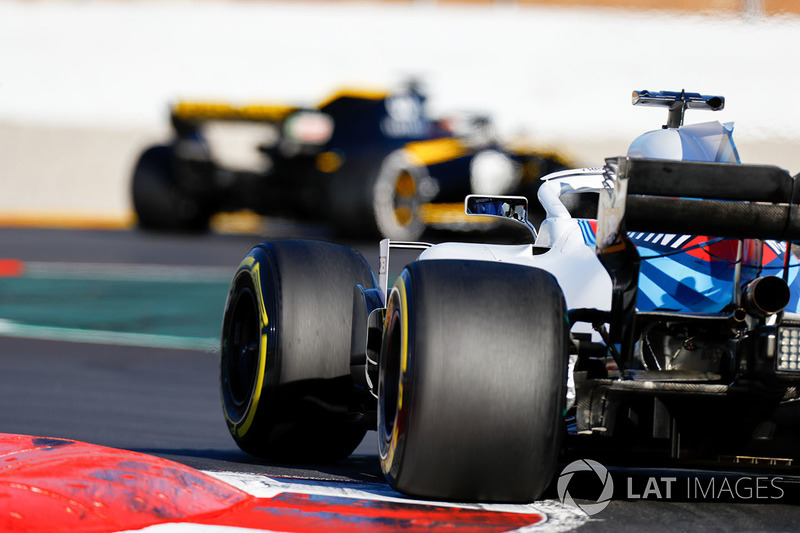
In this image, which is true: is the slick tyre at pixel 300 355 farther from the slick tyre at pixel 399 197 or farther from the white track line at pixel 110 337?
the slick tyre at pixel 399 197

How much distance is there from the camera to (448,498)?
4129mm

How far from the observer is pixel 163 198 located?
19656mm

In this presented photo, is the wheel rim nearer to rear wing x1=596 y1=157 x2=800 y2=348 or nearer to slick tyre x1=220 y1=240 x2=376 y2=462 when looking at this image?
slick tyre x1=220 y1=240 x2=376 y2=462

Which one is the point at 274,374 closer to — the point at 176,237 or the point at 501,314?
the point at 501,314

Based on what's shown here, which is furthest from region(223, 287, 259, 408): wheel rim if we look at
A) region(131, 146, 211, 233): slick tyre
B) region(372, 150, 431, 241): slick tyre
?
region(131, 146, 211, 233): slick tyre

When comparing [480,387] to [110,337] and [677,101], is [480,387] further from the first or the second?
[110,337]

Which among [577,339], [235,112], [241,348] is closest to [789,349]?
[577,339]

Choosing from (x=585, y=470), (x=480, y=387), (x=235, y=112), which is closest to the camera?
(x=480, y=387)

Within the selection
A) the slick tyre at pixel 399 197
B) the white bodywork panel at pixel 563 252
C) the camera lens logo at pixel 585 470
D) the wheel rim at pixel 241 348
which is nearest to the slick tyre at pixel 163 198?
the slick tyre at pixel 399 197

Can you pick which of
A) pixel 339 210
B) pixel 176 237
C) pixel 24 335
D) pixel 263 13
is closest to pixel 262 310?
pixel 24 335

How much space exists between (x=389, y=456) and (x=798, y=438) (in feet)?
4.27

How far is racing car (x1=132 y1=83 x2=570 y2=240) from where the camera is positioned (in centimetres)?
1739

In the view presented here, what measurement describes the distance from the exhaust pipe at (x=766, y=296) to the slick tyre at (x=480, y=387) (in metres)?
0.65

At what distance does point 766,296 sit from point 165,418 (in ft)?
11.5
